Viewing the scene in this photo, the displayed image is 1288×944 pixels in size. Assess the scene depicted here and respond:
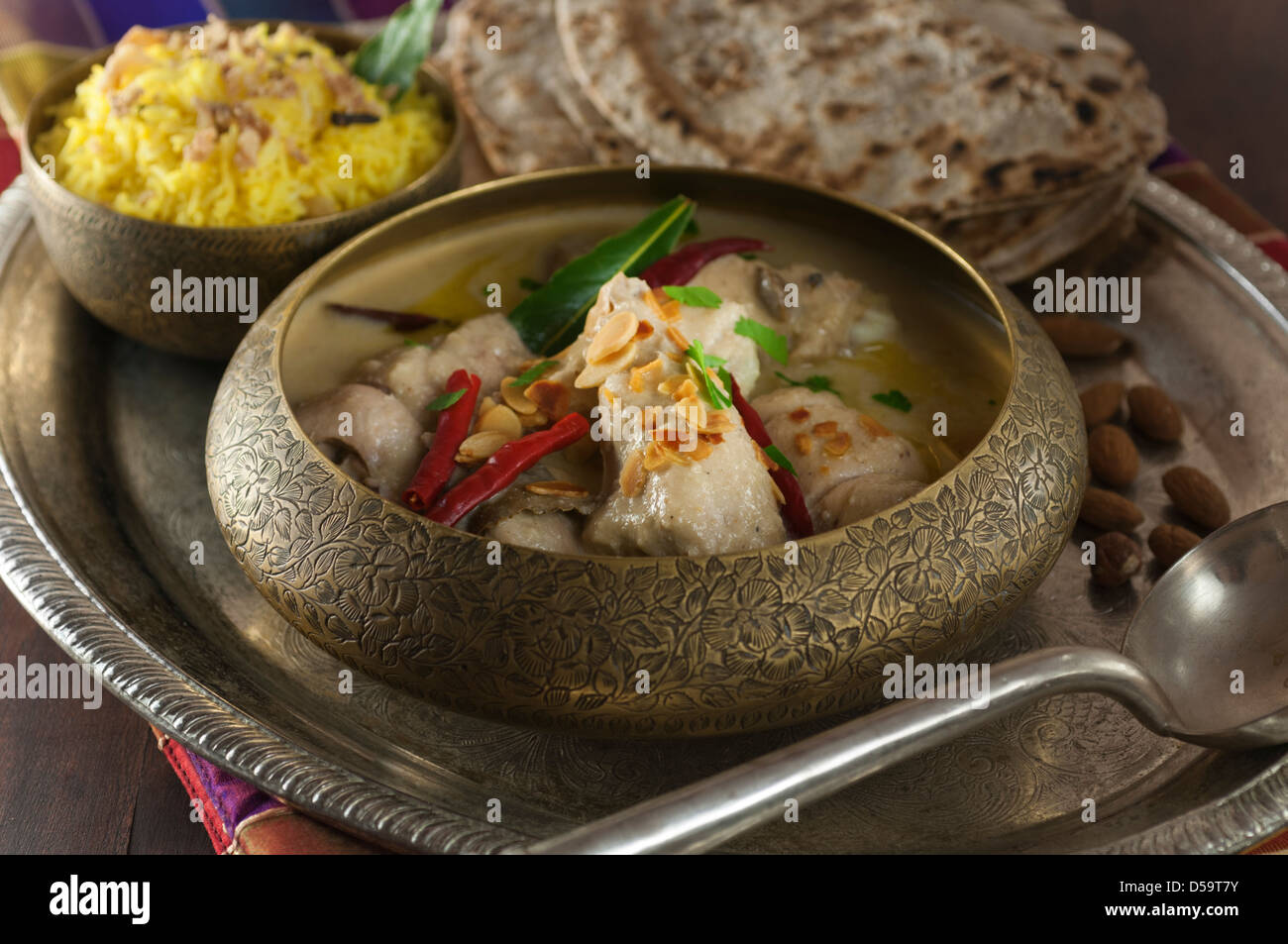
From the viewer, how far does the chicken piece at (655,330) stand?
1.57 metres

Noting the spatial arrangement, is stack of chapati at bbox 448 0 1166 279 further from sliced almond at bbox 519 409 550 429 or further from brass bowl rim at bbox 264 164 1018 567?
sliced almond at bbox 519 409 550 429

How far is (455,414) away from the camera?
1583mm

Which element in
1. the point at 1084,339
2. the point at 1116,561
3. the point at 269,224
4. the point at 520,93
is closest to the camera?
the point at 1116,561

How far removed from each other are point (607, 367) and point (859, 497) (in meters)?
0.35

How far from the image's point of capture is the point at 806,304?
1.82 metres

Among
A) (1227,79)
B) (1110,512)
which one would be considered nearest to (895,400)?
(1110,512)

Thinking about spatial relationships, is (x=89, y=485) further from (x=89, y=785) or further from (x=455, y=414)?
(x=455, y=414)

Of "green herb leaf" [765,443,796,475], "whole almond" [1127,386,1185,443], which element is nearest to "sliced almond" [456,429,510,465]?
"green herb leaf" [765,443,796,475]

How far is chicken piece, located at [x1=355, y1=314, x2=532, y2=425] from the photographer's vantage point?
1.66 meters

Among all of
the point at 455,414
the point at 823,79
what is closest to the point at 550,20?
the point at 823,79

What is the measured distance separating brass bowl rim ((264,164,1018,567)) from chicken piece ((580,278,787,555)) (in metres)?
0.03

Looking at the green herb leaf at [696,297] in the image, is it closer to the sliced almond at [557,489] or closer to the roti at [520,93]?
the sliced almond at [557,489]

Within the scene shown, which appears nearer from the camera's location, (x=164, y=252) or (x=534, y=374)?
(x=534, y=374)

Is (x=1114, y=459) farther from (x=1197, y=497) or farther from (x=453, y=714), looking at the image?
(x=453, y=714)
